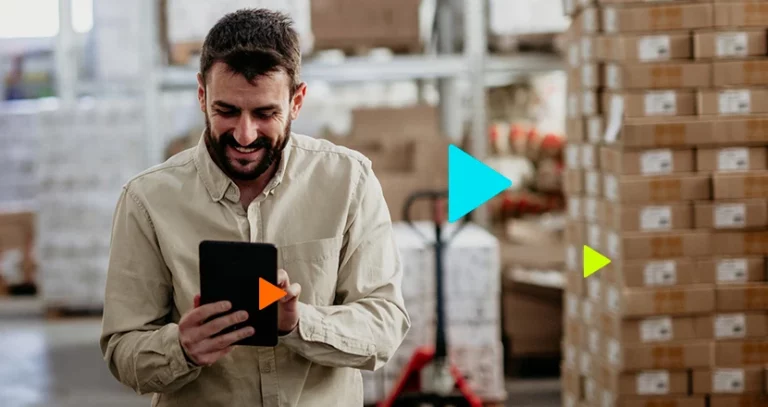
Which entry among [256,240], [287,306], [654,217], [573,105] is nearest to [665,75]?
[654,217]

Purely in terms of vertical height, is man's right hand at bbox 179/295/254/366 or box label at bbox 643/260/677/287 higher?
man's right hand at bbox 179/295/254/366

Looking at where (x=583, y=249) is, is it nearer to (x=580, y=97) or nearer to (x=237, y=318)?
(x=580, y=97)

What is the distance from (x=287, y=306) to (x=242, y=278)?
9 cm

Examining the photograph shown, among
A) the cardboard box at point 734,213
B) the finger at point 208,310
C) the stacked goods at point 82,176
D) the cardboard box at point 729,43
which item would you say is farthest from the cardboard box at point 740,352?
the stacked goods at point 82,176

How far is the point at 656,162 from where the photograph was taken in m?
3.84

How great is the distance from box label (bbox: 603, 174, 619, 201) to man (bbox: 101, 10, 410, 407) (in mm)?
2102

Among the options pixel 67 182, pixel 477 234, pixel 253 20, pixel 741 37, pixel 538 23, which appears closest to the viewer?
pixel 253 20

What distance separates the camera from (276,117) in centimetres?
181

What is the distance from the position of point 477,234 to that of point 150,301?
9.92 ft

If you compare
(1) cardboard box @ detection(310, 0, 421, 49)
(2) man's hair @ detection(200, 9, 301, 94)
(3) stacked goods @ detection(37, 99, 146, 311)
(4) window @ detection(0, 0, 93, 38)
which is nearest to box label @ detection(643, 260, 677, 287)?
(2) man's hair @ detection(200, 9, 301, 94)

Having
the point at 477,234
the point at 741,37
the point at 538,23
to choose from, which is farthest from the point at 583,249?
the point at 538,23

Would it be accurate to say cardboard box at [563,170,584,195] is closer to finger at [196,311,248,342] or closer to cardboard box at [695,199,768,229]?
cardboard box at [695,199,768,229]

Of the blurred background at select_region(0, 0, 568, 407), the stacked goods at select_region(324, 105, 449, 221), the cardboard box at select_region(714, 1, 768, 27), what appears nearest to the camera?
the cardboard box at select_region(714, 1, 768, 27)

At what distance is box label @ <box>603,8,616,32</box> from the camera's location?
385 centimetres
